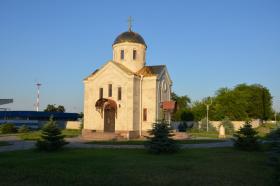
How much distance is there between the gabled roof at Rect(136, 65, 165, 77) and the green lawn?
17.1m

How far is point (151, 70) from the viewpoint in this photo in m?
32.7

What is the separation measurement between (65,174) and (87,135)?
61.5ft

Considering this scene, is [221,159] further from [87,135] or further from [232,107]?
[232,107]

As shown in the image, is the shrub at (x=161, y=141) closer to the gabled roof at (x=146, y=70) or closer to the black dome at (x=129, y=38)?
the gabled roof at (x=146, y=70)

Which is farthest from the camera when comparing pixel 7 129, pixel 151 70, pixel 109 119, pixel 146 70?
pixel 7 129

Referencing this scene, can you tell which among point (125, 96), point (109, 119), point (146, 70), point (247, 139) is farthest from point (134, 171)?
point (146, 70)

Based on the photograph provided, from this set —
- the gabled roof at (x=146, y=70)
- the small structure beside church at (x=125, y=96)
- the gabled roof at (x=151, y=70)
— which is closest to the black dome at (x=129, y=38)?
the small structure beside church at (x=125, y=96)

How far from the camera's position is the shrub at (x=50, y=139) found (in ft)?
59.5

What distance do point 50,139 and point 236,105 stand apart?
49334mm

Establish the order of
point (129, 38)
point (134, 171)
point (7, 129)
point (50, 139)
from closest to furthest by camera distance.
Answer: point (134, 171) → point (50, 139) → point (129, 38) → point (7, 129)

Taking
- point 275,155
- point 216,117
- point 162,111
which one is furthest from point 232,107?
point 275,155

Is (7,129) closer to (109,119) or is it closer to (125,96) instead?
(109,119)

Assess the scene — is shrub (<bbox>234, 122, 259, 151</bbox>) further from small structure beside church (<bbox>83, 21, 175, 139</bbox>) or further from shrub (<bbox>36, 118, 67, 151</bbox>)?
small structure beside church (<bbox>83, 21, 175, 139</bbox>)

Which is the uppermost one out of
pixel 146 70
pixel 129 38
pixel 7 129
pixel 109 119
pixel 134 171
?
pixel 129 38
